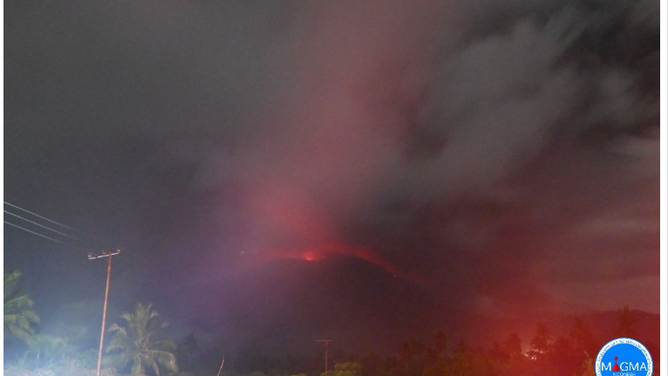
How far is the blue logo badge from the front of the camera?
2030cm

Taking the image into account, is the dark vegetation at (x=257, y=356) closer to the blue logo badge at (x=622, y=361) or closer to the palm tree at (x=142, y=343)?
the palm tree at (x=142, y=343)

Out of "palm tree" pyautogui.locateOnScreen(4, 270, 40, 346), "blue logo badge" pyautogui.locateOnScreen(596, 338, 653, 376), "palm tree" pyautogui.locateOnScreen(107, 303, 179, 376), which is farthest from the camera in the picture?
"palm tree" pyautogui.locateOnScreen(107, 303, 179, 376)

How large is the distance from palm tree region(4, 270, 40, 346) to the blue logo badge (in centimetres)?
2731

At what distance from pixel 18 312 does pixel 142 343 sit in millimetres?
6461

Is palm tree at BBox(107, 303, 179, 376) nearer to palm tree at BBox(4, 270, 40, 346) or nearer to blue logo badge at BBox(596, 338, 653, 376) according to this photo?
palm tree at BBox(4, 270, 40, 346)

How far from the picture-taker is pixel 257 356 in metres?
41.3

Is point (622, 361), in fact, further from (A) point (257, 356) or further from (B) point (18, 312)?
(B) point (18, 312)

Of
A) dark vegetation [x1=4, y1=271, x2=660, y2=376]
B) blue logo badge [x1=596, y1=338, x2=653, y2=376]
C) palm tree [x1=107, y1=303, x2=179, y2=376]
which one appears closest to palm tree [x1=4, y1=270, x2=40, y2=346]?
dark vegetation [x1=4, y1=271, x2=660, y2=376]

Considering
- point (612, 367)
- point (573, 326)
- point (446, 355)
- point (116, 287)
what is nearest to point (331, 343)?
point (446, 355)

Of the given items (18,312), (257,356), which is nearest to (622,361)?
(257,356)

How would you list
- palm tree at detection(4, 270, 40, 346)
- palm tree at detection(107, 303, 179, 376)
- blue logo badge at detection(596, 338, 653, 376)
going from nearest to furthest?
1. blue logo badge at detection(596, 338, 653, 376)
2. palm tree at detection(4, 270, 40, 346)
3. palm tree at detection(107, 303, 179, 376)

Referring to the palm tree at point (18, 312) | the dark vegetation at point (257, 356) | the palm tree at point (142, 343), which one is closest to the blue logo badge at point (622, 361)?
the dark vegetation at point (257, 356)

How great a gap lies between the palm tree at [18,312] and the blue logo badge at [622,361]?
27308 millimetres

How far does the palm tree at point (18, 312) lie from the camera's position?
111ft
